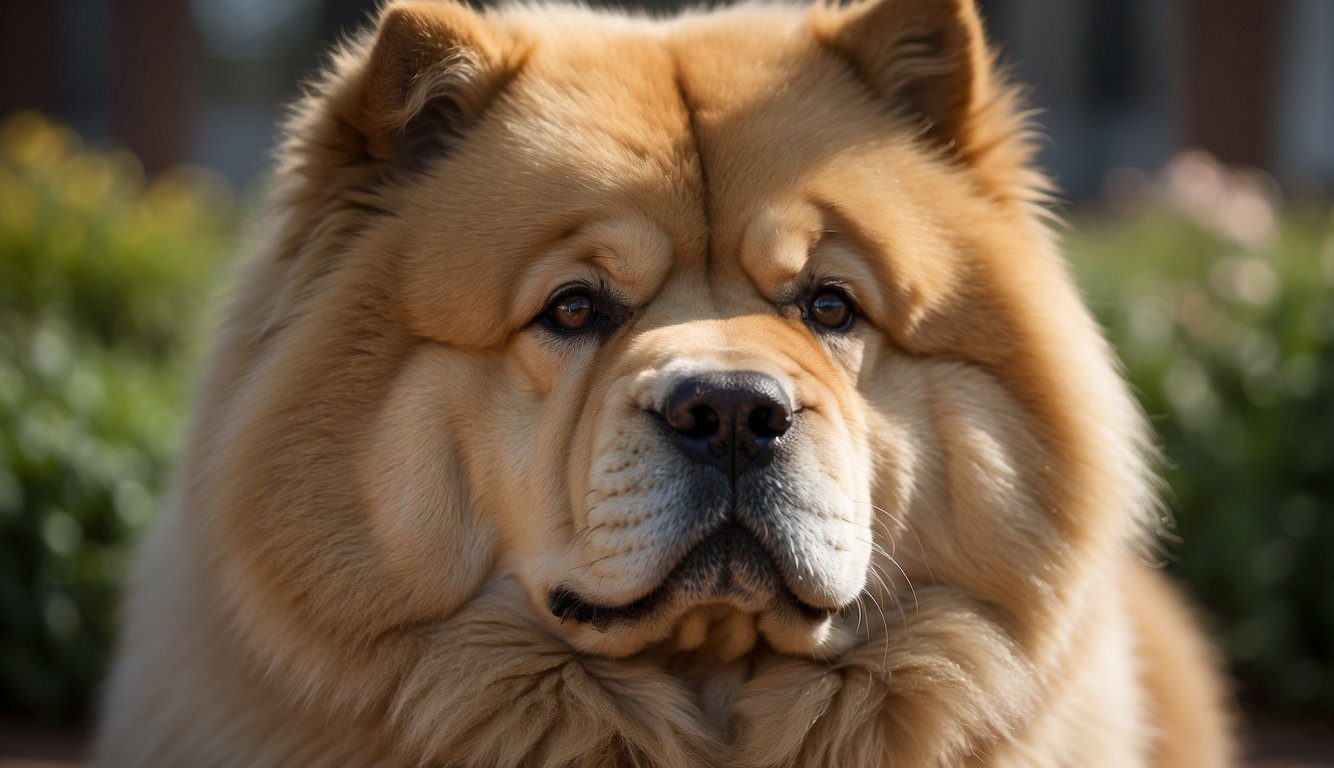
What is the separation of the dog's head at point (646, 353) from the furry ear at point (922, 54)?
0.04 feet

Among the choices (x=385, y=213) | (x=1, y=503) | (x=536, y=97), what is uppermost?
(x=536, y=97)

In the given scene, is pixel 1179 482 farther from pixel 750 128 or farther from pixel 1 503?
pixel 1 503

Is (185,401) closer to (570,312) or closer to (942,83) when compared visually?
(570,312)

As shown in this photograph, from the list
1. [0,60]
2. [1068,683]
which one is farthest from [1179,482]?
[0,60]

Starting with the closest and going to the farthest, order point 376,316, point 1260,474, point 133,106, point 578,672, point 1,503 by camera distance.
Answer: point 578,672 < point 376,316 < point 1,503 < point 1260,474 < point 133,106

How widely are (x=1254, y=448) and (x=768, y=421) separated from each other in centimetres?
354

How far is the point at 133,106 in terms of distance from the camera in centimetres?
1109

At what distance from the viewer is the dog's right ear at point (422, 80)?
253 cm

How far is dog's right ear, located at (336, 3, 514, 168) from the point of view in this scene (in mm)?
2531

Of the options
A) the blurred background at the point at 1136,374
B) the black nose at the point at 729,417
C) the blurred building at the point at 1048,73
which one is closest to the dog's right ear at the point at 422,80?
the blurred background at the point at 1136,374

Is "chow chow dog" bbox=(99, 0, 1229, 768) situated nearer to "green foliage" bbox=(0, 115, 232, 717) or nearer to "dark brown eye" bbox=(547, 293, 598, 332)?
"dark brown eye" bbox=(547, 293, 598, 332)

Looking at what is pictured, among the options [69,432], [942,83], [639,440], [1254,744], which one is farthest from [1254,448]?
[69,432]

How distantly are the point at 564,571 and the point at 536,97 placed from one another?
1.07 metres

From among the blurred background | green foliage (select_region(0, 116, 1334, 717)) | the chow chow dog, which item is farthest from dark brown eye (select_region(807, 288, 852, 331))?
green foliage (select_region(0, 116, 1334, 717))
